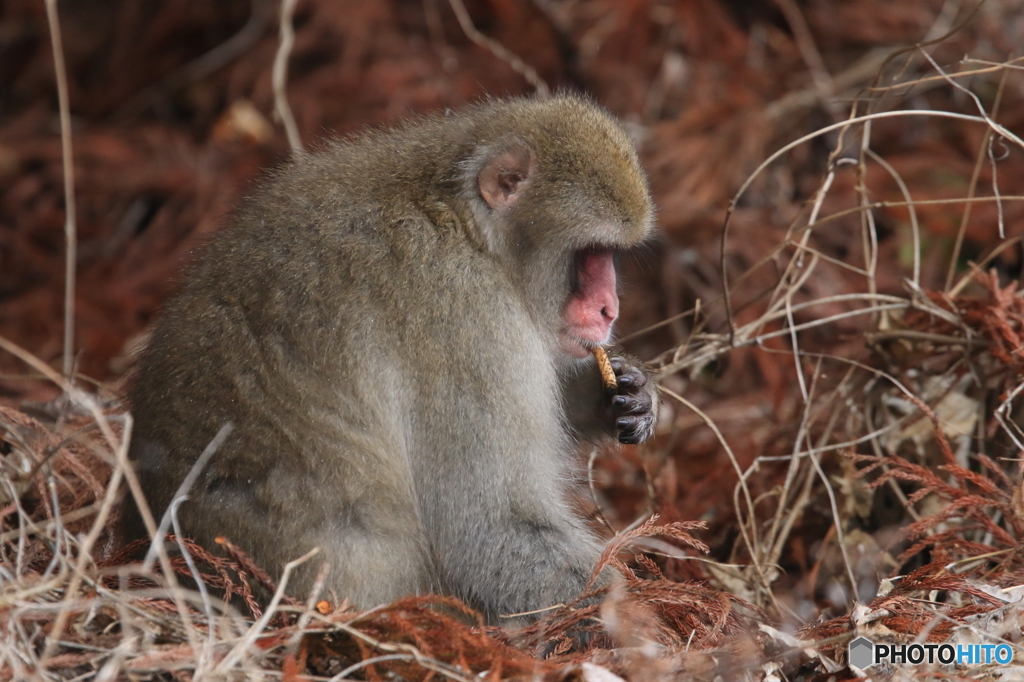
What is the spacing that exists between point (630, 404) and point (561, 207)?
0.79 m

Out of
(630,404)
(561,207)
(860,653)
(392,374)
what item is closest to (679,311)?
(630,404)

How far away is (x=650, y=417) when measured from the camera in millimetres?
4043

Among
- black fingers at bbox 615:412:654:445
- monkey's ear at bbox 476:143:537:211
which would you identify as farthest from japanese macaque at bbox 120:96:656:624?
black fingers at bbox 615:412:654:445

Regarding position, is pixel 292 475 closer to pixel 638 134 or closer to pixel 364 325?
pixel 364 325

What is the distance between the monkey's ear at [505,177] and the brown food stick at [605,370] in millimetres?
650

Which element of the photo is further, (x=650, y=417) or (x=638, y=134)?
(x=638, y=134)

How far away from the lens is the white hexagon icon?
304cm

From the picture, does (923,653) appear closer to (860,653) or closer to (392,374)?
(860,653)

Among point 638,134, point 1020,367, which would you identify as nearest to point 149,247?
point 638,134

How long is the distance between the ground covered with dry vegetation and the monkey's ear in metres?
0.72

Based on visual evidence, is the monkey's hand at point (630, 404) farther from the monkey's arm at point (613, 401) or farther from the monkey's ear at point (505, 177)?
the monkey's ear at point (505, 177)

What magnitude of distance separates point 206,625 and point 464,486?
0.82 meters

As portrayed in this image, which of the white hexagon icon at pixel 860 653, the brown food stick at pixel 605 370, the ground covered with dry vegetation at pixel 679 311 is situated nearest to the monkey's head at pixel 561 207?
the brown food stick at pixel 605 370

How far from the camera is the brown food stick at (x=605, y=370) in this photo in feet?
12.9
